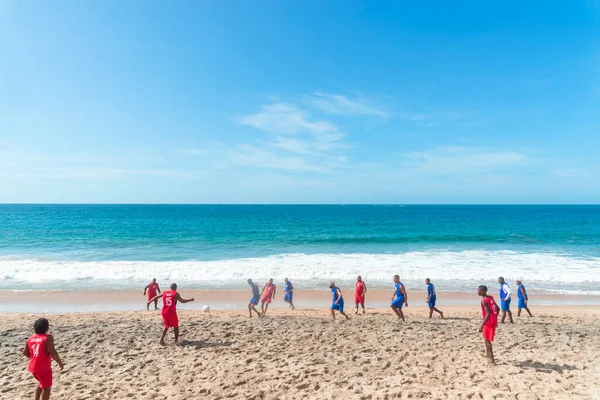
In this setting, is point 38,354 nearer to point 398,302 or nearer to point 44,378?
point 44,378

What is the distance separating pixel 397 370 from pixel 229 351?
396cm

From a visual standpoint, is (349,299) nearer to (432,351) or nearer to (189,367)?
(432,351)

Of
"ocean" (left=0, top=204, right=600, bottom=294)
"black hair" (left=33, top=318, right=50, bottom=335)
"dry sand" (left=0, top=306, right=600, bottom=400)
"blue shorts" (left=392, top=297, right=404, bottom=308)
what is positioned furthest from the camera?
"ocean" (left=0, top=204, right=600, bottom=294)

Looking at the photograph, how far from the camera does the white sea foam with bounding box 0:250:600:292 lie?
20.6 m

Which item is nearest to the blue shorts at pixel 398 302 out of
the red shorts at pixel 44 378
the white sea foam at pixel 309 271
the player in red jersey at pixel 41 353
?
the white sea foam at pixel 309 271

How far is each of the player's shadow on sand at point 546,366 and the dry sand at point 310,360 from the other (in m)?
0.04

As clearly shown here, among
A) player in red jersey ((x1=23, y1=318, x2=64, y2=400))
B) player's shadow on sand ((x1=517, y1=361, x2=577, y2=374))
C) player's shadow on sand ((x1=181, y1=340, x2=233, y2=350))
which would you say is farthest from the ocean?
player in red jersey ((x1=23, y1=318, x2=64, y2=400))

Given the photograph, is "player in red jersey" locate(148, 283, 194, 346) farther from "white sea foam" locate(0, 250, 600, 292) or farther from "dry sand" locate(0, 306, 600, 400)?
"white sea foam" locate(0, 250, 600, 292)

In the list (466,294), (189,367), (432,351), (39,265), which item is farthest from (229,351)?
(39,265)

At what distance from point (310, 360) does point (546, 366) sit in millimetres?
5052

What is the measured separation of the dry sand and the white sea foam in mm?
9309

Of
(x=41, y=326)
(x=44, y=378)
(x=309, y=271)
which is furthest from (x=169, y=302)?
(x=309, y=271)

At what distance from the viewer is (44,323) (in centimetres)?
572

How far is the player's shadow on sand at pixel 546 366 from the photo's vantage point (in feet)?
24.2
